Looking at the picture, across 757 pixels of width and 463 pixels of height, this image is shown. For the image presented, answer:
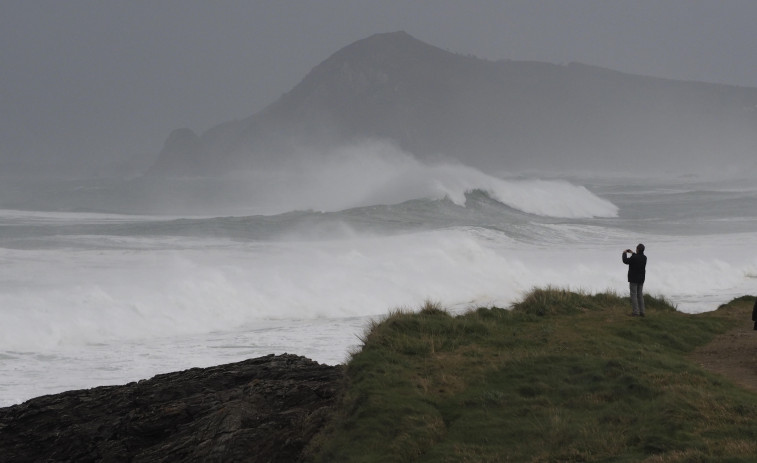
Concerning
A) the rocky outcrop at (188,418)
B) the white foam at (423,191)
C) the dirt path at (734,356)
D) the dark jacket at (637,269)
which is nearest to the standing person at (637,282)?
the dark jacket at (637,269)

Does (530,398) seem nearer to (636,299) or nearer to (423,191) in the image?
(636,299)

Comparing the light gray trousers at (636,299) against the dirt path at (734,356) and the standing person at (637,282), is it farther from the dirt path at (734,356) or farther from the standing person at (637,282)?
the dirt path at (734,356)

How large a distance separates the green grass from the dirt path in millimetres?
277

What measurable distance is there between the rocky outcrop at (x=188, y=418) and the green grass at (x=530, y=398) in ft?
1.96

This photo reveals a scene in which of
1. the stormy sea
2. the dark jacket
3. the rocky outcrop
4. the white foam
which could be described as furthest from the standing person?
the white foam

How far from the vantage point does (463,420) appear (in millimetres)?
7277

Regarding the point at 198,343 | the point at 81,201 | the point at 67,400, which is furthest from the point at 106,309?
the point at 81,201

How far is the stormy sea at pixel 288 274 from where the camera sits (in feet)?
55.9

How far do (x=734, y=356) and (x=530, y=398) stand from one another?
378 centimetres

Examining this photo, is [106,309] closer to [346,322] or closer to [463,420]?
[346,322]

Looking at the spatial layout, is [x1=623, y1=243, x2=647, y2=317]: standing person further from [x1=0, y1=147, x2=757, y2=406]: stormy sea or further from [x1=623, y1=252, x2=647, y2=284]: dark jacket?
[x1=0, y1=147, x2=757, y2=406]: stormy sea

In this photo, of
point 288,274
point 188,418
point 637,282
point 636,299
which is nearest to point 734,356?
point 636,299

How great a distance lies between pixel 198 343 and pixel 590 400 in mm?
12075

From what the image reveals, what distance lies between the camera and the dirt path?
28.8 feet
